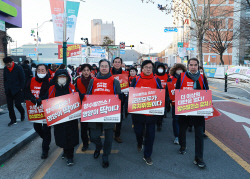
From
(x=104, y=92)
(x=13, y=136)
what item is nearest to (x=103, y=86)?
(x=104, y=92)

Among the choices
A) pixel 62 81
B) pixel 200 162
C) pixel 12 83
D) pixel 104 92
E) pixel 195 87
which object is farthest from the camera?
pixel 12 83

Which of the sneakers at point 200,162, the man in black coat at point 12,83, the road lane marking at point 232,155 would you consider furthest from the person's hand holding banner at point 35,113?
the road lane marking at point 232,155

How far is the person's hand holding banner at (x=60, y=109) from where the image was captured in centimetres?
378

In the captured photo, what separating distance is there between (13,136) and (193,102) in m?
4.34

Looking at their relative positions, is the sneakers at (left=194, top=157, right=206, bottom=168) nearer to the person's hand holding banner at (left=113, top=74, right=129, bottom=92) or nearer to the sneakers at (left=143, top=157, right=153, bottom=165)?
the sneakers at (left=143, top=157, right=153, bottom=165)

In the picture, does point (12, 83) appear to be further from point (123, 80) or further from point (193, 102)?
point (193, 102)

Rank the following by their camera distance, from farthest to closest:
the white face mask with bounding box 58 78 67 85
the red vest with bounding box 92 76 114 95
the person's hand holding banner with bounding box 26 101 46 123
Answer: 1. the person's hand holding banner with bounding box 26 101 46 123
2. the red vest with bounding box 92 76 114 95
3. the white face mask with bounding box 58 78 67 85

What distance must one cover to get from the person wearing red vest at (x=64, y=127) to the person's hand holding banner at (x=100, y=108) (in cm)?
37

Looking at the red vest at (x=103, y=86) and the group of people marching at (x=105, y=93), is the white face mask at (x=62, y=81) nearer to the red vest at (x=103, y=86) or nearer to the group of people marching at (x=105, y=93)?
the group of people marching at (x=105, y=93)

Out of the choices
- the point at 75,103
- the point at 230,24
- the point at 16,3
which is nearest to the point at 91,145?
the point at 75,103

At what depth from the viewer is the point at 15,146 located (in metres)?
4.50

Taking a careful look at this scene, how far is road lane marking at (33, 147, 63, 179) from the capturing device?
11.8ft

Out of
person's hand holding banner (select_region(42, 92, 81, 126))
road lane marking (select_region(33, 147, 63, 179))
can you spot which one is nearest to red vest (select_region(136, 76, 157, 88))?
person's hand holding banner (select_region(42, 92, 81, 126))

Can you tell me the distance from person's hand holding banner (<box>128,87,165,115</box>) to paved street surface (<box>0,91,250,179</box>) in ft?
3.42
